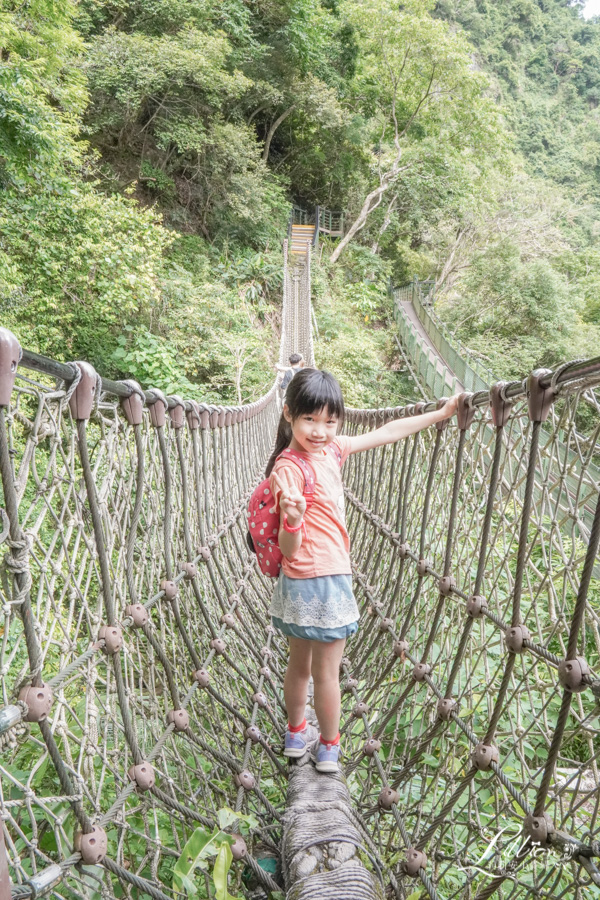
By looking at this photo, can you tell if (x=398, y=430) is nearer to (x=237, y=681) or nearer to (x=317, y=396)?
(x=317, y=396)

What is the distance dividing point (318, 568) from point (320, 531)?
0.07m

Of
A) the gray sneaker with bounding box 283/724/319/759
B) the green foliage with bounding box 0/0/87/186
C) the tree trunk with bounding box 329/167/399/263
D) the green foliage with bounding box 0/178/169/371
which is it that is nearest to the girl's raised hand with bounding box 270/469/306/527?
the gray sneaker with bounding box 283/724/319/759

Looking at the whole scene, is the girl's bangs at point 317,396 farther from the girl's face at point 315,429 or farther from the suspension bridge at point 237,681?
the suspension bridge at point 237,681

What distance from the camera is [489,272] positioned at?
35.9 ft

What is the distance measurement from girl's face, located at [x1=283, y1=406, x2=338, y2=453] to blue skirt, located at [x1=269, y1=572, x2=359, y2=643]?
247 millimetres

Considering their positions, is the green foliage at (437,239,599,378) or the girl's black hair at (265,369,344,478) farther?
the green foliage at (437,239,599,378)

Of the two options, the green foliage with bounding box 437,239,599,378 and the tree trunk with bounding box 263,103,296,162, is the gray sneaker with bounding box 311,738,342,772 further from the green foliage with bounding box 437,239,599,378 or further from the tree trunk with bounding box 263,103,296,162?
the tree trunk with bounding box 263,103,296,162

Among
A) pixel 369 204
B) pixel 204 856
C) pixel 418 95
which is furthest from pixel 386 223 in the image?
pixel 204 856

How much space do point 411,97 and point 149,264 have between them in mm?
8568

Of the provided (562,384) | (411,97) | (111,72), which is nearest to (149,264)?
(111,72)

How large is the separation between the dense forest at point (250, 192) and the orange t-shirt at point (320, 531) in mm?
4261

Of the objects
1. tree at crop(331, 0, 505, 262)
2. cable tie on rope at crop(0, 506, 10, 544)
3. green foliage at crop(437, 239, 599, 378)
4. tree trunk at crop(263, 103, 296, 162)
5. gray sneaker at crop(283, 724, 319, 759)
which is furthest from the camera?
tree trunk at crop(263, 103, 296, 162)

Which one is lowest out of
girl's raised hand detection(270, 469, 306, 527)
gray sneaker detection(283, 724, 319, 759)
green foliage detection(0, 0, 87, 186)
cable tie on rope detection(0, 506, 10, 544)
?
gray sneaker detection(283, 724, 319, 759)

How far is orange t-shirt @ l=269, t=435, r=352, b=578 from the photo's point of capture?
40.2 inches
